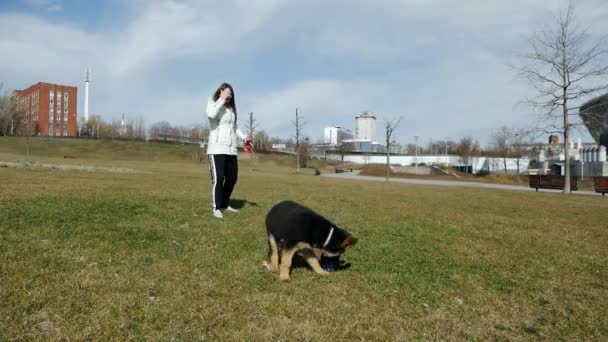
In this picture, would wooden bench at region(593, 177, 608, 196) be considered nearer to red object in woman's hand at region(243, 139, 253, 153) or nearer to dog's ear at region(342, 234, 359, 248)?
red object in woman's hand at region(243, 139, 253, 153)

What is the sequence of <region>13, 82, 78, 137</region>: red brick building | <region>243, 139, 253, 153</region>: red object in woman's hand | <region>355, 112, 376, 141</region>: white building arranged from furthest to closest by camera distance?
1. <region>355, 112, 376, 141</region>: white building
2. <region>13, 82, 78, 137</region>: red brick building
3. <region>243, 139, 253, 153</region>: red object in woman's hand

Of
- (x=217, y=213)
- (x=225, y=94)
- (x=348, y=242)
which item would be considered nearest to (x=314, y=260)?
(x=348, y=242)

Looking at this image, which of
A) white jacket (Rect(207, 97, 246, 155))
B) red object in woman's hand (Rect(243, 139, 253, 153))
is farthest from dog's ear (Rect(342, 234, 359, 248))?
red object in woman's hand (Rect(243, 139, 253, 153))

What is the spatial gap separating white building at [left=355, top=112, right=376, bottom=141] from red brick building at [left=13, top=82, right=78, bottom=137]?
379 ft

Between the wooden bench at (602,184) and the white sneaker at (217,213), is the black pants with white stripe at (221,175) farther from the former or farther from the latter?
the wooden bench at (602,184)

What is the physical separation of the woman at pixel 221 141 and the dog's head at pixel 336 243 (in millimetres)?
3702

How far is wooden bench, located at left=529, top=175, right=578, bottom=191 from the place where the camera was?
27.5 meters

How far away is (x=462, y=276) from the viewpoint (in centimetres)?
521

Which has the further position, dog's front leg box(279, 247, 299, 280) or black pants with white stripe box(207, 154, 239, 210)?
black pants with white stripe box(207, 154, 239, 210)

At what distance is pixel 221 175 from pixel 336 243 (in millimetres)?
3812

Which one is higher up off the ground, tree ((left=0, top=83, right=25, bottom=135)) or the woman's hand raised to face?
→ tree ((left=0, top=83, right=25, bottom=135))

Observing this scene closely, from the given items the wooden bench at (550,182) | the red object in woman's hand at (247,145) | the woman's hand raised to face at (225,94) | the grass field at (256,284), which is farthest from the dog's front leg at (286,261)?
the wooden bench at (550,182)

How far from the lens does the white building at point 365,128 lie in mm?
186125

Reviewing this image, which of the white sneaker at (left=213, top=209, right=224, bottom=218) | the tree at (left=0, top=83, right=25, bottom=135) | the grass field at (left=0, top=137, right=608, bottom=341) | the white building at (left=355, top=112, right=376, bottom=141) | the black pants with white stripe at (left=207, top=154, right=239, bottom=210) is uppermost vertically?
the white building at (left=355, top=112, right=376, bottom=141)
